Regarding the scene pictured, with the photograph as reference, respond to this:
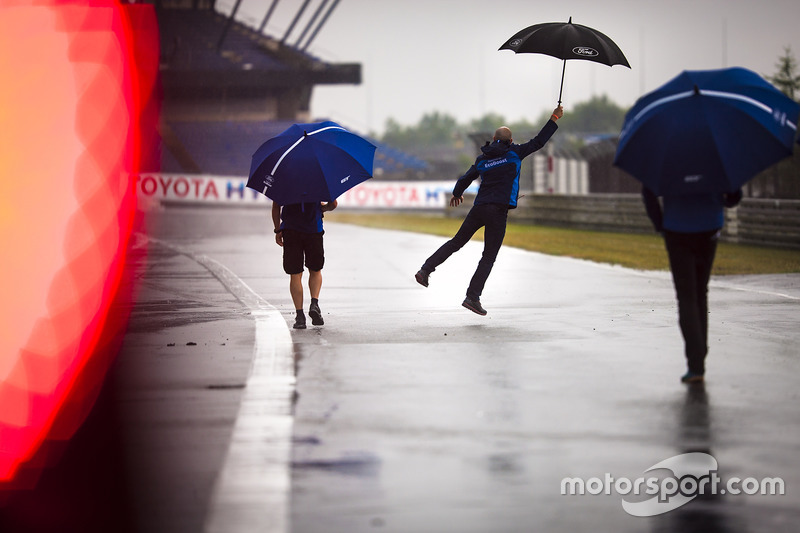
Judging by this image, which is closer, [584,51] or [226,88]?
[584,51]

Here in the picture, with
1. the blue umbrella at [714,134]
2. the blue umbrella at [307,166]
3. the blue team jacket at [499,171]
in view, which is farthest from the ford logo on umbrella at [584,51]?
the blue umbrella at [714,134]

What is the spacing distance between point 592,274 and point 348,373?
395 inches

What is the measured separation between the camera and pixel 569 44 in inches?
481

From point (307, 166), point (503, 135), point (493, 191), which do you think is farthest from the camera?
point (493, 191)

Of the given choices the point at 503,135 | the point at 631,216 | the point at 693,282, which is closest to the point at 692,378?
the point at 693,282

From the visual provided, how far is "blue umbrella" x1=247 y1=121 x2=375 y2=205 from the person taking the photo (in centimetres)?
1122

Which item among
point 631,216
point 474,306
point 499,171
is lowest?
point 631,216

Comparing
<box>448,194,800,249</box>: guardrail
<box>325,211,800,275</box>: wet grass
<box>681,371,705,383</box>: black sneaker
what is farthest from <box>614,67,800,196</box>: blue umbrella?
<box>448,194,800,249</box>: guardrail

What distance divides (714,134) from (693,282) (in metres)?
1.00

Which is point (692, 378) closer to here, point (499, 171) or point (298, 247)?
point (298, 247)

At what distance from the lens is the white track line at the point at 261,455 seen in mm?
5027

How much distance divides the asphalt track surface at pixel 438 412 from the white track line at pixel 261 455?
0.02m

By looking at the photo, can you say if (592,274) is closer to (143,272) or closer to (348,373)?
(143,272)

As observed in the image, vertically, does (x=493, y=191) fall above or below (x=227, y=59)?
below
